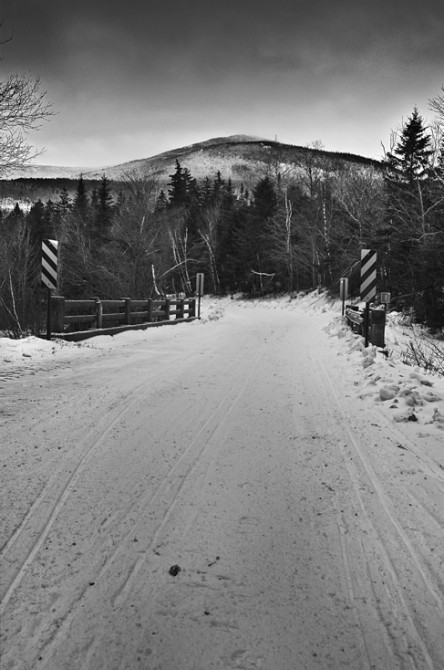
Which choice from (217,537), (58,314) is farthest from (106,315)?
(217,537)

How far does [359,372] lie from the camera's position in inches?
275

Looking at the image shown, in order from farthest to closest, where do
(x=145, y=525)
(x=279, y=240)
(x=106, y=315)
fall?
(x=279, y=240) → (x=106, y=315) → (x=145, y=525)

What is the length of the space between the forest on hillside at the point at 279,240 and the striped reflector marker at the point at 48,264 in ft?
14.4

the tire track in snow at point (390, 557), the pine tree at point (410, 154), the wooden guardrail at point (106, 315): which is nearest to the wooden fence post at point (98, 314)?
the wooden guardrail at point (106, 315)

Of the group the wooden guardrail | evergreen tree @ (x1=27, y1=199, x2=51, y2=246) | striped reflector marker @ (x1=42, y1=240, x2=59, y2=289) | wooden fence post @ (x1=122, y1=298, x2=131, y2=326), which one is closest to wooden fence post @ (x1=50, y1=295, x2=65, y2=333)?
the wooden guardrail

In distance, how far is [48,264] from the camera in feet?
Answer: 32.0

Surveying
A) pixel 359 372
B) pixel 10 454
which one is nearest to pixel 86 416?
pixel 10 454

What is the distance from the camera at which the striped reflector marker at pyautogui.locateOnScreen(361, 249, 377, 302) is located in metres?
9.68

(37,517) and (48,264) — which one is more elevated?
Answer: (48,264)

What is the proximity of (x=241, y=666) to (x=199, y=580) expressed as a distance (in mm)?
511

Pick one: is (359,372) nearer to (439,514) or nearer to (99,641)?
(439,514)

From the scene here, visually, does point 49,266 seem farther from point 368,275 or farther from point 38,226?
point 38,226

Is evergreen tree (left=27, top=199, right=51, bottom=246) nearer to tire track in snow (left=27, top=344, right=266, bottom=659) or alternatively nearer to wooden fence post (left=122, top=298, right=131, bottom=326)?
wooden fence post (left=122, top=298, right=131, bottom=326)

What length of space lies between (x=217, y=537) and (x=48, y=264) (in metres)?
9.09
